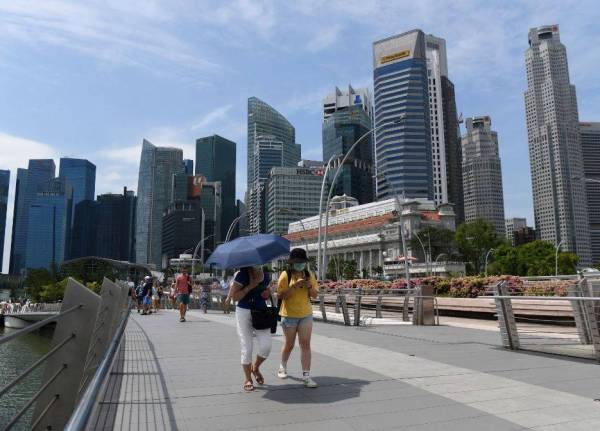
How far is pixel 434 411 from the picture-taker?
523cm

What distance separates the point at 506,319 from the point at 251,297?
536 cm

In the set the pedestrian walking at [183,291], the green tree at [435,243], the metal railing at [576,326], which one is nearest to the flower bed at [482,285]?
the metal railing at [576,326]

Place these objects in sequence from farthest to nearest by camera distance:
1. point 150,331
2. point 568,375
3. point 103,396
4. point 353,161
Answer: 1. point 353,161
2. point 150,331
3. point 568,375
4. point 103,396

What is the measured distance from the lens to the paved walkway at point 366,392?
16.0 feet

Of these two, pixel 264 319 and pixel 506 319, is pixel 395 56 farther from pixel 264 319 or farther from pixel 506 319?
pixel 264 319

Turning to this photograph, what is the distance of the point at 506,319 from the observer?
9516 millimetres

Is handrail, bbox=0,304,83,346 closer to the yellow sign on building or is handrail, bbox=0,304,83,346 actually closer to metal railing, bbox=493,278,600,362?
metal railing, bbox=493,278,600,362

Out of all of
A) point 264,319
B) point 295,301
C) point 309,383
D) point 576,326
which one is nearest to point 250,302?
point 264,319

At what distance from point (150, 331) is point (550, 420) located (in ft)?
37.7

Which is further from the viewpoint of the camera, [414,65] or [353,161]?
[353,161]

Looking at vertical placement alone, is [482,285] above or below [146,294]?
above

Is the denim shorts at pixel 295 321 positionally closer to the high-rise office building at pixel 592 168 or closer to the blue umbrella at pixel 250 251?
the blue umbrella at pixel 250 251

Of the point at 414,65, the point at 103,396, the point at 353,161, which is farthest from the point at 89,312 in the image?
the point at 353,161

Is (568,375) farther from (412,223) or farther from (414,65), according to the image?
(414,65)
